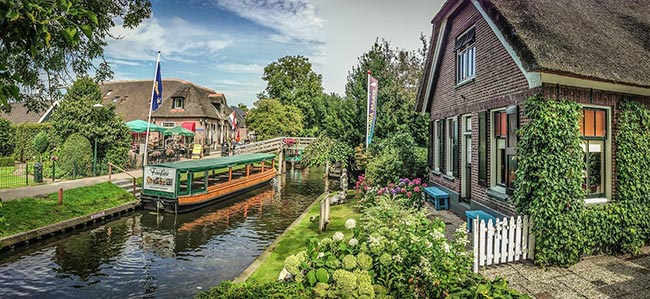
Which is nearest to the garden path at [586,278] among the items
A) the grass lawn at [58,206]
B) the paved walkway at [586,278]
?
the paved walkway at [586,278]

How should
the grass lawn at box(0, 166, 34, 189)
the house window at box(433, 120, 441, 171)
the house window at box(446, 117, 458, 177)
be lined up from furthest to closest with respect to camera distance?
the grass lawn at box(0, 166, 34, 189) < the house window at box(433, 120, 441, 171) < the house window at box(446, 117, 458, 177)

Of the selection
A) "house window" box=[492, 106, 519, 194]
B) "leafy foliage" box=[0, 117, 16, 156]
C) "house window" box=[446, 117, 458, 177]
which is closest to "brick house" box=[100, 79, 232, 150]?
"leafy foliage" box=[0, 117, 16, 156]

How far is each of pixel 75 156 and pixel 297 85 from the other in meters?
38.0

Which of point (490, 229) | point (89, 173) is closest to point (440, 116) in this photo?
point (490, 229)

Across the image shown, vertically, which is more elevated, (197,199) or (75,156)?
(75,156)

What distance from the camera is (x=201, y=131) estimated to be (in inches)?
1672

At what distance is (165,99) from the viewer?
4388cm

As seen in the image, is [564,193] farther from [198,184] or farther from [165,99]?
[165,99]

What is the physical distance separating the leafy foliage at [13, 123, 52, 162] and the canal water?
19204 mm

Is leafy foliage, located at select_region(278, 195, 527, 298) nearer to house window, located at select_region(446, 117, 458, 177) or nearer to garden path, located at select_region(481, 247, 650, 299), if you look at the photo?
garden path, located at select_region(481, 247, 650, 299)

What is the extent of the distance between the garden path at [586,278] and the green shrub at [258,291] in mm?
3820

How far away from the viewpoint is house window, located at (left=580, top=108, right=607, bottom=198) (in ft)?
27.4

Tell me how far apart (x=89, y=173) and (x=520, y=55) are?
2274cm

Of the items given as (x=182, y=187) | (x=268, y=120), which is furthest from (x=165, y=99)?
(x=182, y=187)
